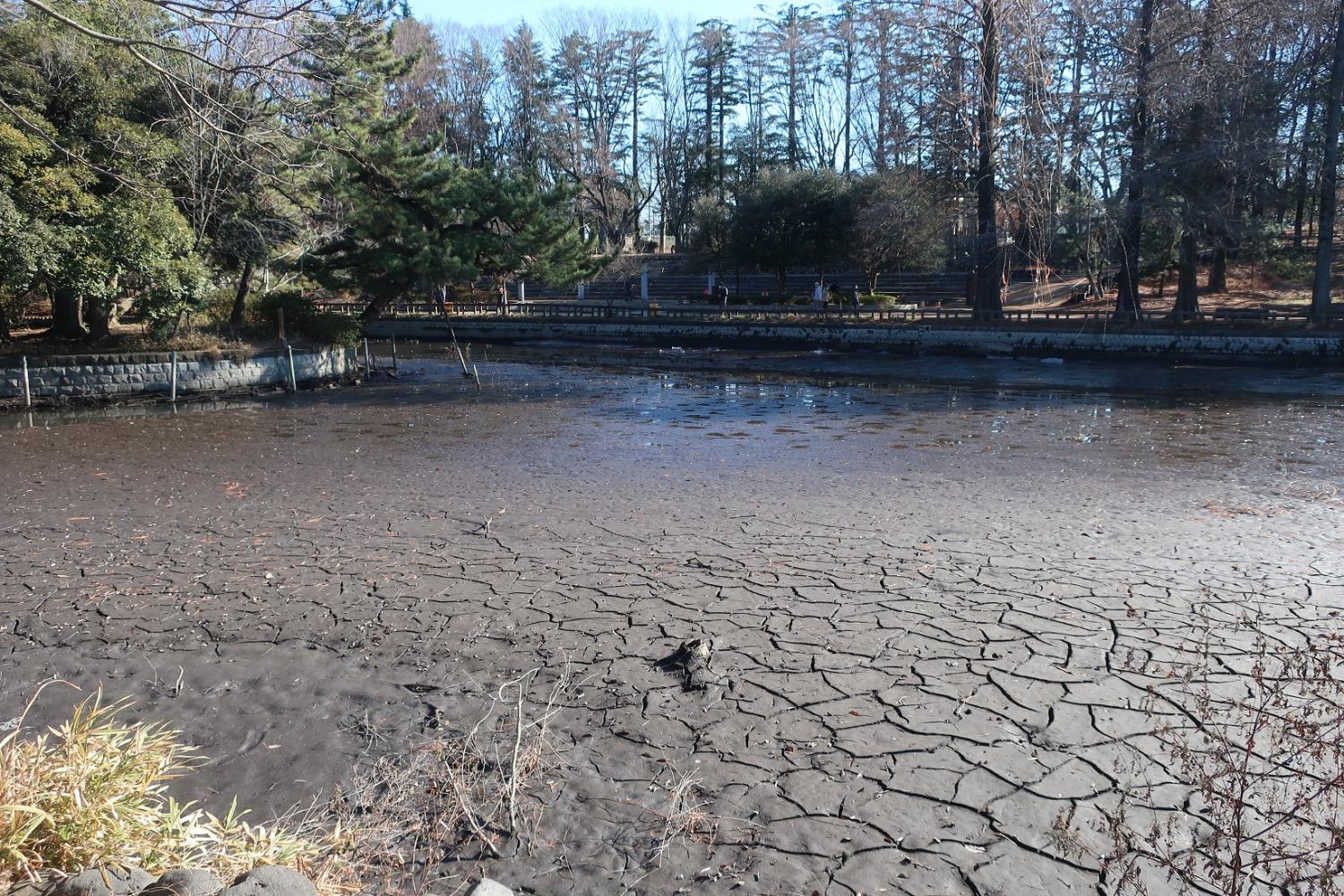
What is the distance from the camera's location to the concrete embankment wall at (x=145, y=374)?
18219mm

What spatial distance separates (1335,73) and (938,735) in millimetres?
27376

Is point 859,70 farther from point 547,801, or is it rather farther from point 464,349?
point 547,801

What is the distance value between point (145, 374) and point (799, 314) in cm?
2360

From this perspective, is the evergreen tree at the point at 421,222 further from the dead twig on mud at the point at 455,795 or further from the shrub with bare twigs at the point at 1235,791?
the shrub with bare twigs at the point at 1235,791

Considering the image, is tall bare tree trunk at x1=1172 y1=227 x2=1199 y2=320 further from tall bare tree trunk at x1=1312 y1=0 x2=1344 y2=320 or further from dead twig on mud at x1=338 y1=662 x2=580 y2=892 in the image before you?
dead twig on mud at x1=338 y1=662 x2=580 y2=892

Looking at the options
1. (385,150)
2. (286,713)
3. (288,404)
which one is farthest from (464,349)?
(286,713)

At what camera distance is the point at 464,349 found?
3528cm

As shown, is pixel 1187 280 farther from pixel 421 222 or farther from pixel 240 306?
pixel 240 306

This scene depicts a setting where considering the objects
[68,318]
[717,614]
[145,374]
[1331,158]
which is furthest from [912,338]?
[717,614]

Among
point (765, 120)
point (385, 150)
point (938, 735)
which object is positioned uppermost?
point (765, 120)

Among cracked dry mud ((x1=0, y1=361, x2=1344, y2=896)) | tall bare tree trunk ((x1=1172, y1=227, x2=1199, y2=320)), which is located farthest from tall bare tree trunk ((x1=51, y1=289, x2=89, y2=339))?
tall bare tree trunk ((x1=1172, y1=227, x2=1199, y2=320))

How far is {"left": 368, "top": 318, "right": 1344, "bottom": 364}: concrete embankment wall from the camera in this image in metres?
25.6

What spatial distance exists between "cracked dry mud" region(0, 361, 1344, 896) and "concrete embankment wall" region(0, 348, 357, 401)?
6142 mm

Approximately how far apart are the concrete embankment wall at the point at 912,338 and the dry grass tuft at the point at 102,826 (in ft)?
94.8
